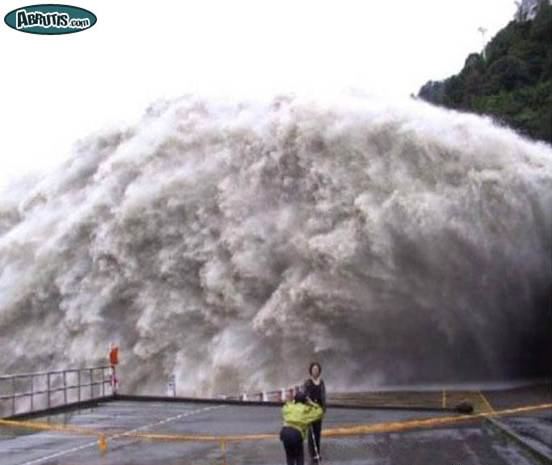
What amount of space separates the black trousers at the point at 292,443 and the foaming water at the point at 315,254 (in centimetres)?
1529

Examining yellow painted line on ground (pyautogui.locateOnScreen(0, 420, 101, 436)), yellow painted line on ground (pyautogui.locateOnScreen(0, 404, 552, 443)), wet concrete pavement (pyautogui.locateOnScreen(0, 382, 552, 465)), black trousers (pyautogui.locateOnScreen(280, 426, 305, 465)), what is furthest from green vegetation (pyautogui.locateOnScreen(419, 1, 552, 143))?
black trousers (pyautogui.locateOnScreen(280, 426, 305, 465))

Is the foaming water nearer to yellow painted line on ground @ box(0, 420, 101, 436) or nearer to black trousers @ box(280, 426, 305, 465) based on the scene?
yellow painted line on ground @ box(0, 420, 101, 436)

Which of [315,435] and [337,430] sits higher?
[315,435]

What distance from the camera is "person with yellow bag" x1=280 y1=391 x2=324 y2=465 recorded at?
10703mm

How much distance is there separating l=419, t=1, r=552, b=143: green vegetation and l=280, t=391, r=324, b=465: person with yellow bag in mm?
54415

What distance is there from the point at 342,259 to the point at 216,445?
12.5 m

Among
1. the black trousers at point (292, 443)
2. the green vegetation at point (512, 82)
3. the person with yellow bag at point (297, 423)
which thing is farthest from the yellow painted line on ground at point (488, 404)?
the green vegetation at point (512, 82)

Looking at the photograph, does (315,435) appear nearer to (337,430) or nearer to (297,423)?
(297,423)

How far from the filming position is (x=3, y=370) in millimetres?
32781

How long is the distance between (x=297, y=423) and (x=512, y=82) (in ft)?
241

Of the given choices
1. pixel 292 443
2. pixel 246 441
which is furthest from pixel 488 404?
pixel 292 443

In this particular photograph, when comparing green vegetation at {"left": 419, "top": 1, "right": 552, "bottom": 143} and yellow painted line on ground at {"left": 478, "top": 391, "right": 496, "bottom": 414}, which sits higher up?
green vegetation at {"left": 419, "top": 1, "right": 552, "bottom": 143}

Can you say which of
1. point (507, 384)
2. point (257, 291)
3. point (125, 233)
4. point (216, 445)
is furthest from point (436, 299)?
point (216, 445)

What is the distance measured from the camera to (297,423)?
1084 centimetres
